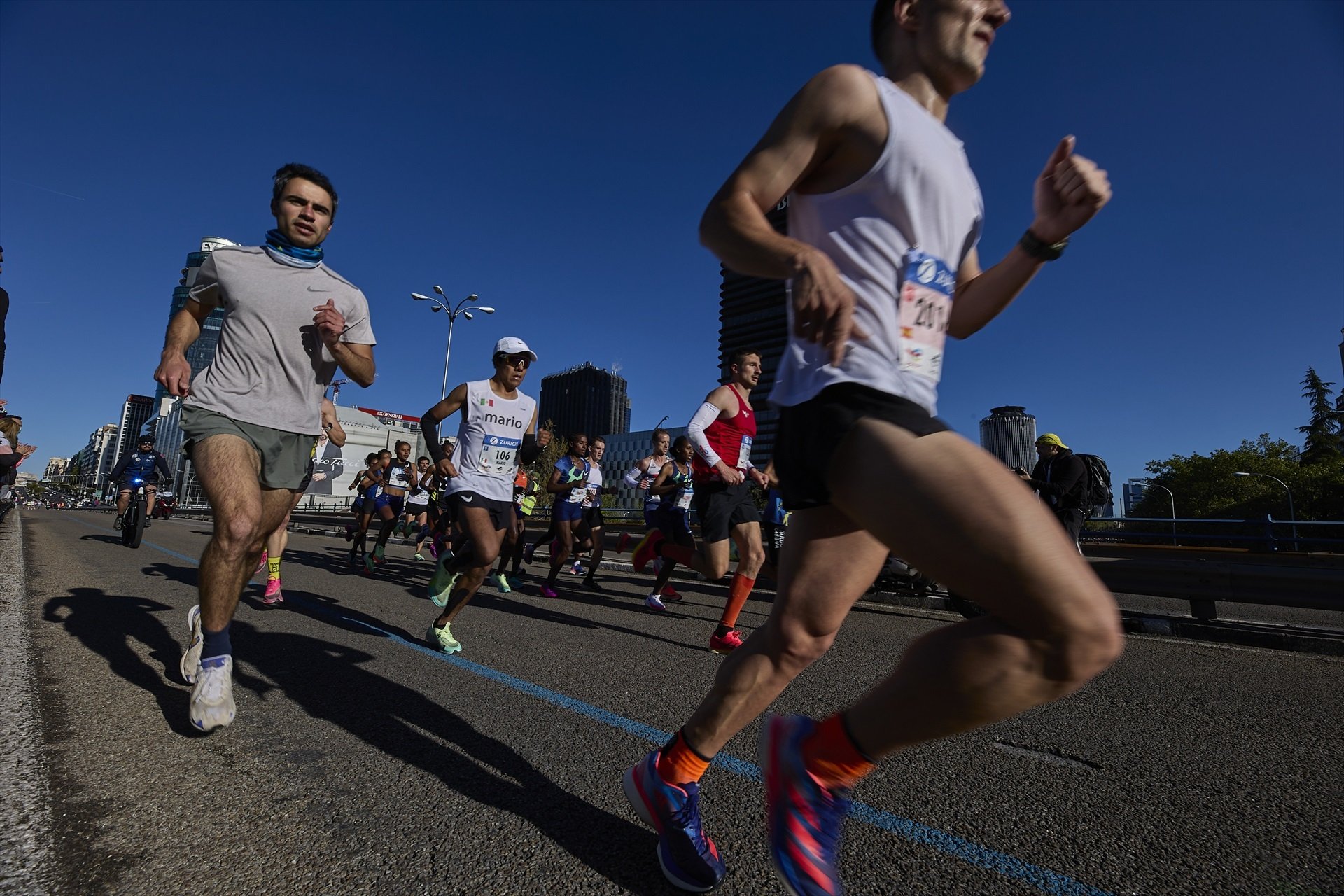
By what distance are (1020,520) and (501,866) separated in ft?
4.53

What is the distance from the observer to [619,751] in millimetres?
2398

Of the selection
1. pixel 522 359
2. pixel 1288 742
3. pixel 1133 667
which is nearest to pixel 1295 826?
pixel 1288 742

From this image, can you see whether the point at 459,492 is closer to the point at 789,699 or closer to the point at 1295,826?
the point at 789,699

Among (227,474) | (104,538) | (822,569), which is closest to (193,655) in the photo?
(227,474)

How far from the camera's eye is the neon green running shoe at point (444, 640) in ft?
13.5

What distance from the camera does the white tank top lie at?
1.33 metres

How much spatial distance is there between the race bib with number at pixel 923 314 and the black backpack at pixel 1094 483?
714cm

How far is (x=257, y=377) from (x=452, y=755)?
5.80 ft

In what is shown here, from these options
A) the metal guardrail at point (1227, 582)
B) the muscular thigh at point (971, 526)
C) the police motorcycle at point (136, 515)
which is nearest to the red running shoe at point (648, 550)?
the metal guardrail at point (1227, 582)

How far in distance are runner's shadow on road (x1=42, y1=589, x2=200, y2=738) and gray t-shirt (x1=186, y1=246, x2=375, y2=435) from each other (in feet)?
4.09

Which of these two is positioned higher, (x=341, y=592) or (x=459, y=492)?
(x=459, y=492)

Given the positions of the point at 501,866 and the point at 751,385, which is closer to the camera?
the point at 501,866

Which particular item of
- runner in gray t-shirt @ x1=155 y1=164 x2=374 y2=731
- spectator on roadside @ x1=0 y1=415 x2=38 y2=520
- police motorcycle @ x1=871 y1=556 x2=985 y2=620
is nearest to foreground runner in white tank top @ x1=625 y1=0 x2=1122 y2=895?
runner in gray t-shirt @ x1=155 y1=164 x2=374 y2=731

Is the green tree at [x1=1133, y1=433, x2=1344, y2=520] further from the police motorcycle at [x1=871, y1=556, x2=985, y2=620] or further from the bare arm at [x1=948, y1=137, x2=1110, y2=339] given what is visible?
the bare arm at [x1=948, y1=137, x2=1110, y2=339]
